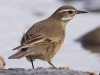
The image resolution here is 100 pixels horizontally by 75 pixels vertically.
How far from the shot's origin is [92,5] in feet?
88.6

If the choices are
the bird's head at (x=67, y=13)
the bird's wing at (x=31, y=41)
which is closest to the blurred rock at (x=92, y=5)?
the bird's head at (x=67, y=13)

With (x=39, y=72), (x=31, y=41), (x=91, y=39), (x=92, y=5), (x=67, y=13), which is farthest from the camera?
(x=92, y=5)

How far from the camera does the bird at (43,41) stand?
12550mm

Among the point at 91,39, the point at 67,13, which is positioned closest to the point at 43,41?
the point at 67,13

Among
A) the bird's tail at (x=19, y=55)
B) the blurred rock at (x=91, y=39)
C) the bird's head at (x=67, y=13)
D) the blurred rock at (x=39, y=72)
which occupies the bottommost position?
the blurred rock at (x=39, y=72)

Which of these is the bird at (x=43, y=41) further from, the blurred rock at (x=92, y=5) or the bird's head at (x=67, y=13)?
the blurred rock at (x=92, y=5)

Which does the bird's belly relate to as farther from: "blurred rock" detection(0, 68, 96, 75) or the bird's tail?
"blurred rock" detection(0, 68, 96, 75)

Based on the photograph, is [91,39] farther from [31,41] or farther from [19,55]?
[19,55]

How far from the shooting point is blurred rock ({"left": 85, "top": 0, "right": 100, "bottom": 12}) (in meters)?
26.0

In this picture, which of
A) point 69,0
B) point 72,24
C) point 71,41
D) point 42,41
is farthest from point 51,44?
point 69,0

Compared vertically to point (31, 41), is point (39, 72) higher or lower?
lower

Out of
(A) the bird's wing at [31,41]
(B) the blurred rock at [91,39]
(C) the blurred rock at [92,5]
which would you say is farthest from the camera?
(C) the blurred rock at [92,5]

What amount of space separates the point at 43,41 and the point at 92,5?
46.1 feet

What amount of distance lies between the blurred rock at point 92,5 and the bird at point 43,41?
38.4 ft
